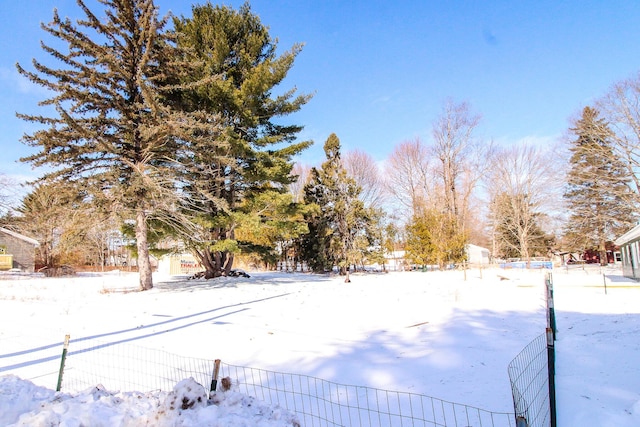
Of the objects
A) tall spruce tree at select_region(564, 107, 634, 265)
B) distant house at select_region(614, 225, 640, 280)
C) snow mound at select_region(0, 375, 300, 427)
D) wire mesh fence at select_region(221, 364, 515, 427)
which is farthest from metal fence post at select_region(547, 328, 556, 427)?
tall spruce tree at select_region(564, 107, 634, 265)

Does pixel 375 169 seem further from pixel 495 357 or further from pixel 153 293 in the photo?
pixel 495 357

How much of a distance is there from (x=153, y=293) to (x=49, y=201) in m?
17.7

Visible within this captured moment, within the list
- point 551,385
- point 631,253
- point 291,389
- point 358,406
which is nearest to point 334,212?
point 631,253

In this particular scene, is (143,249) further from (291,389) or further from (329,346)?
(291,389)

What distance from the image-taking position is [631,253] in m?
19.4

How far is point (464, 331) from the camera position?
6.70 metres

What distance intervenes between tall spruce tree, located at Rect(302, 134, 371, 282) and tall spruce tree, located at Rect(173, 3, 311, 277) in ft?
27.4

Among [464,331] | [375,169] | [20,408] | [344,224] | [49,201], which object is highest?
[375,169]

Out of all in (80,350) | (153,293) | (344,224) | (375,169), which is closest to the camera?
(80,350)

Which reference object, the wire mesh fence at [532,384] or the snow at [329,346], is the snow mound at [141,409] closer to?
the snow at [329,346]

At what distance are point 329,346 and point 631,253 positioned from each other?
70.7ft

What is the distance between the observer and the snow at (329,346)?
3.08 meters

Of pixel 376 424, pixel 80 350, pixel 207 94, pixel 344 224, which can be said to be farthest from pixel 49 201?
pixel 376 424

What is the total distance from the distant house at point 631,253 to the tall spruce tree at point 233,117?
1741cm
